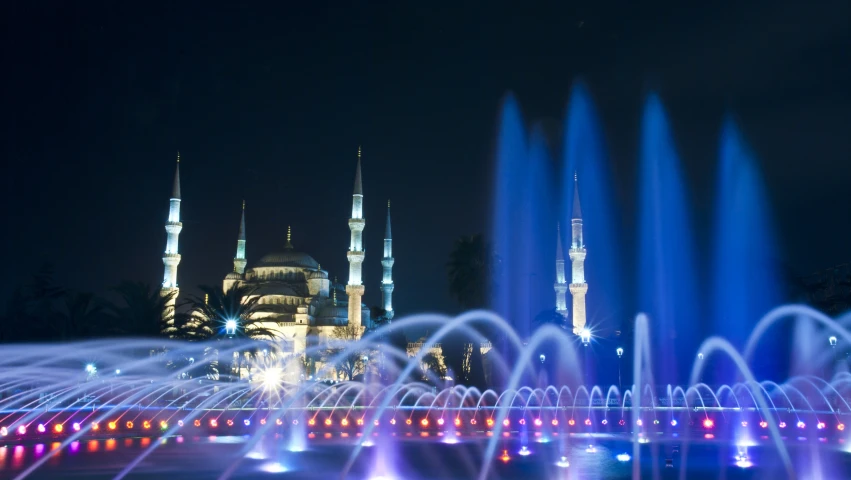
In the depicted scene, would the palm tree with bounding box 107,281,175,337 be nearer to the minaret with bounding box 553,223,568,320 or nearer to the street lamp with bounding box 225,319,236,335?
the street lamp with bounding box 225,319,236,335

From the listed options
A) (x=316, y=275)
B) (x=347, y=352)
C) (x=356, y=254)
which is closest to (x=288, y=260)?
(x=316, y=275)

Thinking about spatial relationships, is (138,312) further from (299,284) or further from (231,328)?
(299,284)

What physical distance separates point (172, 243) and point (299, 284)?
1836 cm

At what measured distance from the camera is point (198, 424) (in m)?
25.9

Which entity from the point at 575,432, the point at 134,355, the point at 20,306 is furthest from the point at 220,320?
the point at 575,432

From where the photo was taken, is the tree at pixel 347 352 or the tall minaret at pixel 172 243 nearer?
the tree at pixel 347 352

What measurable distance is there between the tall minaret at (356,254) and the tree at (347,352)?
1154 mm

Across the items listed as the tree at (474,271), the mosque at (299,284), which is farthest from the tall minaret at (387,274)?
the tree at (474,271)

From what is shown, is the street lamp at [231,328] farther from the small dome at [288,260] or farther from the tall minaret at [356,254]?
the small dome at [288,260]

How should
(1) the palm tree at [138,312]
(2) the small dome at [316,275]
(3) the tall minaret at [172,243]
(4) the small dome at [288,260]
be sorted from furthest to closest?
(4) the small dome at [288,260] → (2) the small dome at [316,275] → (3) the tall minaret at [172,243] → (1) the palm tree at [138,312]

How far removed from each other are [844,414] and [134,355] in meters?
28.8

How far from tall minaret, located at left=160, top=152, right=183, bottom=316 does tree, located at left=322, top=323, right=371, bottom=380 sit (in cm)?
1199

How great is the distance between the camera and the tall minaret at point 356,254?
64.8 meters

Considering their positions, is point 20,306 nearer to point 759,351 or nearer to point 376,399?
point 376,399
